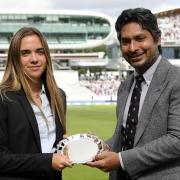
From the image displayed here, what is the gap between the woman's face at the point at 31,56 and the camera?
3.08 meters

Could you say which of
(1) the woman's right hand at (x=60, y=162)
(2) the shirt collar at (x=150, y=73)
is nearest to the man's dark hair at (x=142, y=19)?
(2) the shirt collar at (x=150, y=73)

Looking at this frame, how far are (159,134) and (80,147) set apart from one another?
49 centimetres

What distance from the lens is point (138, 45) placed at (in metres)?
2.86

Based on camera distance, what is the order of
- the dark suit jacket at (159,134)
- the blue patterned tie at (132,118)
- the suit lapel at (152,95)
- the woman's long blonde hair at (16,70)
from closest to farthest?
the dark suit jacket at (159,134)
the suit lapel at (152,95)
the blue patterned tie at (132,118)
the woman's long blonde hair at (16,70)

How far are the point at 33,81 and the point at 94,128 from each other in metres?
14.8

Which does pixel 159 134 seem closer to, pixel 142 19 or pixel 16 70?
pixel 142 19

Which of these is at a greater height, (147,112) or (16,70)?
(16,70)

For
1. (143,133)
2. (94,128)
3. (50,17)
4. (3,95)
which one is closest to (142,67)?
(143,133)

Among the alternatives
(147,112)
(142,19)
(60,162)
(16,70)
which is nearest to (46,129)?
(60,162)

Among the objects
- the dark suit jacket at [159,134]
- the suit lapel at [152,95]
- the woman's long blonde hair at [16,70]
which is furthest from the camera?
the woman's long blonde hair at [16,70]

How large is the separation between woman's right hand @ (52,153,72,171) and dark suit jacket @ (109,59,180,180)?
13.2 inches

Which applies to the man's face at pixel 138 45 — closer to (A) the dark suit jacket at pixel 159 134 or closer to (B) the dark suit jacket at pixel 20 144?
(A) the dark suit jacket at pixel 159 134

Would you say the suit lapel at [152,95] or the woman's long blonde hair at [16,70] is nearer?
the suit lapel at [152,95]

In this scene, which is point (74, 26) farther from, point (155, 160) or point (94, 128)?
point (155, 160)
